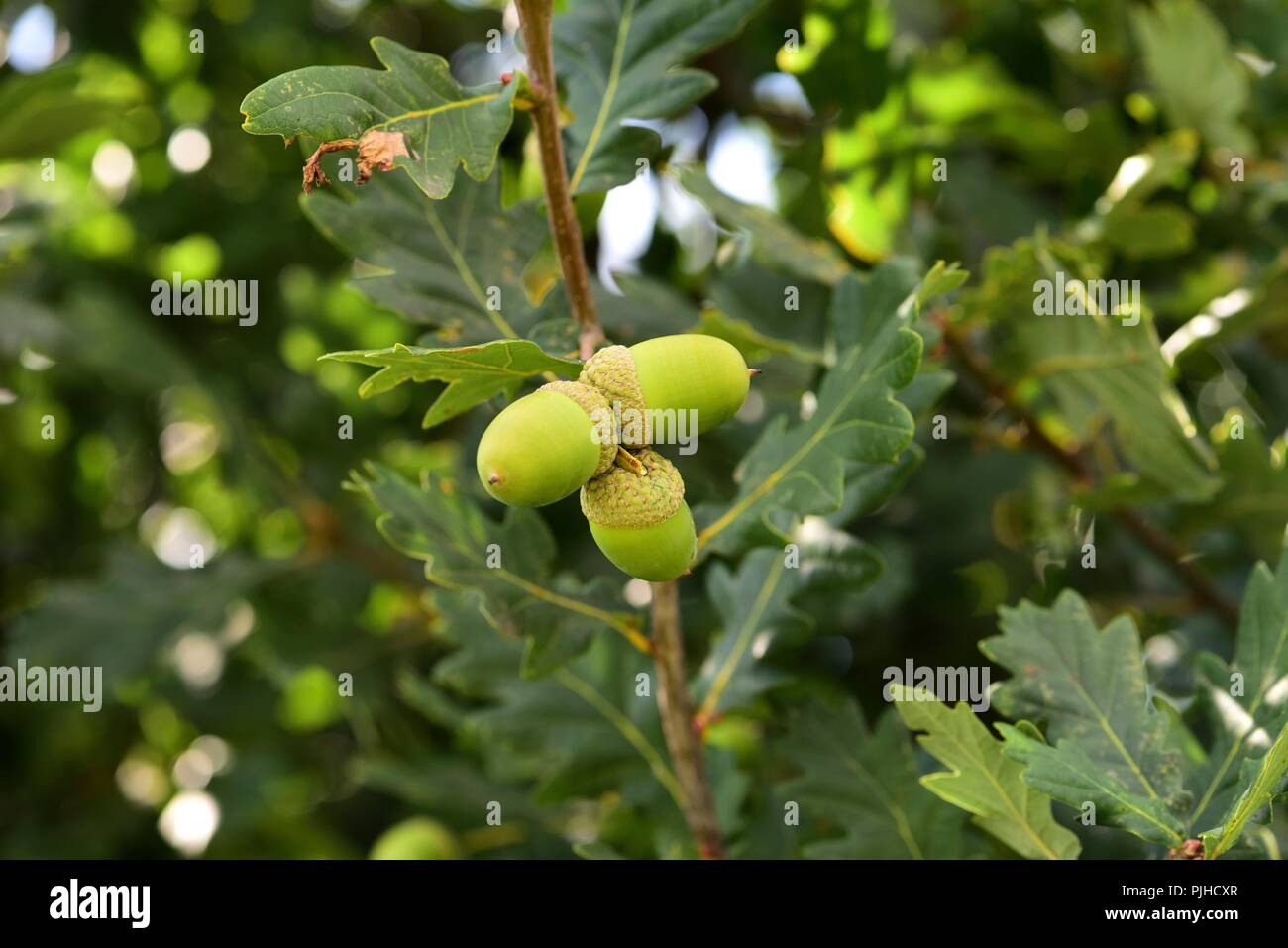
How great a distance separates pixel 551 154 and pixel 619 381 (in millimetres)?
233

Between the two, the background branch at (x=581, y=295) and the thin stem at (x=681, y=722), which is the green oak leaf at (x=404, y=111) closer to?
the background branch at (x=581, y=295)

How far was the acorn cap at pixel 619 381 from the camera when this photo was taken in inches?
35.9

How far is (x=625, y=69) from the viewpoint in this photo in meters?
1.27

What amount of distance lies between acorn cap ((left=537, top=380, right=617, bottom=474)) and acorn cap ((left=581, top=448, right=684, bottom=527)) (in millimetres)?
13

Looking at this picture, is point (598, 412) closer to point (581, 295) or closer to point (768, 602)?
point (581, 295)

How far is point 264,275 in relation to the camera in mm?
2514

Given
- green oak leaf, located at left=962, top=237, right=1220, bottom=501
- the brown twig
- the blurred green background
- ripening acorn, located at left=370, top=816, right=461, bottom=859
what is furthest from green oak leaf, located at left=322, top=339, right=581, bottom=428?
ripening acorn, located at left=370, top=816, right=461, bottom=859

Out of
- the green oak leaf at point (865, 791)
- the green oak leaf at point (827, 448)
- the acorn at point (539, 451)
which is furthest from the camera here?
the green oak leaf at point (865, 791)

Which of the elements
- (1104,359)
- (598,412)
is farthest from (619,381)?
(1104,359)

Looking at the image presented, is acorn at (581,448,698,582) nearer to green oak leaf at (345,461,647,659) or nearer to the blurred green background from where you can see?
green oak leaf at (345,461,647,659)

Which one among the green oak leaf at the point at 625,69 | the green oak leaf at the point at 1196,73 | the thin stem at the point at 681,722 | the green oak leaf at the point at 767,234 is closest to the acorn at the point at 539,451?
the thin stem at the point at 681,722

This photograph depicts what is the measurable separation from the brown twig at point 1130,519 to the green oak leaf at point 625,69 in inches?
25.6

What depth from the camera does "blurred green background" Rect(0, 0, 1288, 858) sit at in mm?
1742
